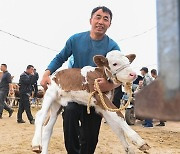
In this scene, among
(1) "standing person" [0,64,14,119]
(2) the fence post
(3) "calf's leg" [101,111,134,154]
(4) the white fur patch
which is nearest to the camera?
(2) the fence post

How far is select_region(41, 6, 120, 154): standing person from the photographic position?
2.93 meters

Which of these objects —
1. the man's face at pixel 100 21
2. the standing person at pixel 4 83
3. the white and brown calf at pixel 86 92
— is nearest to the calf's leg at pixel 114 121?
the white and brown calf at pixel 86 92

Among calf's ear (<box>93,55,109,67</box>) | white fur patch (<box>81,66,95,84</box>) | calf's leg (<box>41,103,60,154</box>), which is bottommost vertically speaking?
calf's leg (<box>41,103,60,154</box>)

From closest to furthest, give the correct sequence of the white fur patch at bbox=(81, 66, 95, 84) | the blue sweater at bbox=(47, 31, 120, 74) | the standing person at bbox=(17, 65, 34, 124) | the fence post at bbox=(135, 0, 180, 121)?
1. the fence post at bbox=(135, 0, 180, 121)
2. the white fur patch at bbox=(81, 66, 95, 84)
3. the blue sweater at bbox=(47, 31, 120, 74)
4. the standing person at bbox=(17, 65, 34, 124)

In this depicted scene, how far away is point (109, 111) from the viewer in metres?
2.74

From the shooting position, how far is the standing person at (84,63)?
293 centimetres

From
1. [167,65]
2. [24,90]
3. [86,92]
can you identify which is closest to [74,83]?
[86,92]

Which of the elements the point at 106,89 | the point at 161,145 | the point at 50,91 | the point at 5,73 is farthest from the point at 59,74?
the point at 5,73

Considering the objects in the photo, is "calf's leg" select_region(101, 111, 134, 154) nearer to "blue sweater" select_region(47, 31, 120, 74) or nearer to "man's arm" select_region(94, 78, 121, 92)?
"man's arm" select_region(94, 78, 121, 92)

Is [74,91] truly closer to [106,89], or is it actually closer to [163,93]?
[106,89]

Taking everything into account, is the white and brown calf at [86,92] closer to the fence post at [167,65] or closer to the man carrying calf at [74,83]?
the man carrying calf at [74,83]

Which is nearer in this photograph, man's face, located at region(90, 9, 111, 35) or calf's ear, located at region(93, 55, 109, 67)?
calf's ear, located at region(93, 55, 109, 67)

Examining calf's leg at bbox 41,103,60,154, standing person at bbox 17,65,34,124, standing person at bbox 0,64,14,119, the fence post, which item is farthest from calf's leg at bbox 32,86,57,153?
standing person at bbox 0,64,14,119

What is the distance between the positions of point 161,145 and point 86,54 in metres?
2.93
